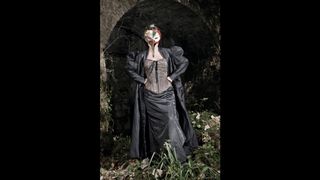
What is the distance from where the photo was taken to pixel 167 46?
311cm

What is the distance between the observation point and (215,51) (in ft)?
10.2

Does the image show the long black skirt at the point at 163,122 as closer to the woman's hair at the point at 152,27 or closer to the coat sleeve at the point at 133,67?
the coat sleeve at the point at 133,67

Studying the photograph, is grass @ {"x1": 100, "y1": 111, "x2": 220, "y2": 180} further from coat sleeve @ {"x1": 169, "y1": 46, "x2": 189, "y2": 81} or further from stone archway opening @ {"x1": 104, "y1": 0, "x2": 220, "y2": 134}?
coat sleeve @ {"x1": 169, "y1": 46, "x2": 189, "y2": 81}

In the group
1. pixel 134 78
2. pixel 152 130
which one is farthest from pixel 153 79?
pixel 152 130

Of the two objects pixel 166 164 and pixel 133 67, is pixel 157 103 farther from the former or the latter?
pixel 166 164

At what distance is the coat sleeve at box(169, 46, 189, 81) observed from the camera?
3.04 meters

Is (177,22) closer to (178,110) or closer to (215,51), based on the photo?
(215,51)

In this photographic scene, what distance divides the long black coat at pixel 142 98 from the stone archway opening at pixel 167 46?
65 mm

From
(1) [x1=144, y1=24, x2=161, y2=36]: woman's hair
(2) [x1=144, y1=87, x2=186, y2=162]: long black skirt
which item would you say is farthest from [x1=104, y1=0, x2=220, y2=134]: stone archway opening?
(2) [x1=144, y1=87, x2=186, y2=162]: long black skirt

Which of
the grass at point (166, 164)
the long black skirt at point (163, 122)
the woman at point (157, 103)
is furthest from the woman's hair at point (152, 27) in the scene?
the grass at point (166, 164)

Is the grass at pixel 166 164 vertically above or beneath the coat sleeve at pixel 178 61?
beneath

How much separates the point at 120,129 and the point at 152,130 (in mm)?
224

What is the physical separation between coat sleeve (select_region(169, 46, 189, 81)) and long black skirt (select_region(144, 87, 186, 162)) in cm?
11

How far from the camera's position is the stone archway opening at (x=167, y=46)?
304 centimetres
